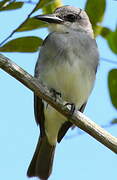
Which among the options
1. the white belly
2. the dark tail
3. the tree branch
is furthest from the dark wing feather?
the tree branch

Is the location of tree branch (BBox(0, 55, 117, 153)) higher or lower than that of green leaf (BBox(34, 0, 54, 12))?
lower

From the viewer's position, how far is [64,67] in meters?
3.84

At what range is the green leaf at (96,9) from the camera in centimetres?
246

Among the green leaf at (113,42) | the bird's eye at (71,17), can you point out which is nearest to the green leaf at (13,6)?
the green leaf at (113,42)

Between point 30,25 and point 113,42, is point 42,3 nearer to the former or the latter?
point 30,25

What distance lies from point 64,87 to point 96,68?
41 cm

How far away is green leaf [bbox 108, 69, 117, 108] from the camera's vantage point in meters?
2.35

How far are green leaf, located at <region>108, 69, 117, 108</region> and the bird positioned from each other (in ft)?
4.16

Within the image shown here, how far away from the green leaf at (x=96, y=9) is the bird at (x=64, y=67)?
1.05 m

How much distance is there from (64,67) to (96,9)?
137cm

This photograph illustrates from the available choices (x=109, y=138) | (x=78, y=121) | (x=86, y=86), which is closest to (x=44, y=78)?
(x=86, y=86)

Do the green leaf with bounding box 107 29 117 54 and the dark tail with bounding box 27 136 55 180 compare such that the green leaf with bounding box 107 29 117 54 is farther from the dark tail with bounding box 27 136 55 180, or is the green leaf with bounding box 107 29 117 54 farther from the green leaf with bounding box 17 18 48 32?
the dark tail with bounding box 27 136 55 180

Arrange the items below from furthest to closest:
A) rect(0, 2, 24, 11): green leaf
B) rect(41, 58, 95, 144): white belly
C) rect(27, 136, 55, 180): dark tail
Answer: rect(27, 136, 55, 180): dark tail → rect(41, 58, 95, 144): white belly → rect(0, 2, 24, 11): green leaf

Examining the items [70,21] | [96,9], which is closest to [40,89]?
[96,9]
